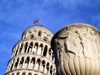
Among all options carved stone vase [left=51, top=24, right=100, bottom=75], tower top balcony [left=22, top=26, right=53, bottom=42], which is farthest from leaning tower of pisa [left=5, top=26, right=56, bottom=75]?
carved stone vase [left=51, top=24, right=100, bottom=75]

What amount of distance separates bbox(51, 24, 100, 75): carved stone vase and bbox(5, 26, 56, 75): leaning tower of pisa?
20.1 metres

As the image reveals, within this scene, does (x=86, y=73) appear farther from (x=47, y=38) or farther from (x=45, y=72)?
(x=47, y=38)

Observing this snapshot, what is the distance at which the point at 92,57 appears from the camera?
4.84 meters

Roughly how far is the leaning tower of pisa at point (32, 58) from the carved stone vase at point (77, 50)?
20.1 m

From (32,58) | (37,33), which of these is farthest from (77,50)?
(37,33)

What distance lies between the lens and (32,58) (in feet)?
88.8

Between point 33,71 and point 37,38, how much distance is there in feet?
26.0

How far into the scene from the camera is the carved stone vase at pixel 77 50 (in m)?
4.60

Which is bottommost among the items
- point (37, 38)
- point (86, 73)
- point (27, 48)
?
point (86, 73)

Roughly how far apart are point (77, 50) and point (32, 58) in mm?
22659

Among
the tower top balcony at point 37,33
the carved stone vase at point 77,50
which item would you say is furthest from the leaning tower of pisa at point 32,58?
the carved stone vase at point 77,50

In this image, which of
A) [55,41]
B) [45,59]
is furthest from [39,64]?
[55,41]

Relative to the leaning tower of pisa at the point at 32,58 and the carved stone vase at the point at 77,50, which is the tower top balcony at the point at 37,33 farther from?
the carved stone vase at the point at 77,50

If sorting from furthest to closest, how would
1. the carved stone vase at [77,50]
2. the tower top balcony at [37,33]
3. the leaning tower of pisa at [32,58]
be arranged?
the tower top balcony at [37,33], the leaning tower of pisa at [32,58], the carved stone vase at [77,50]
